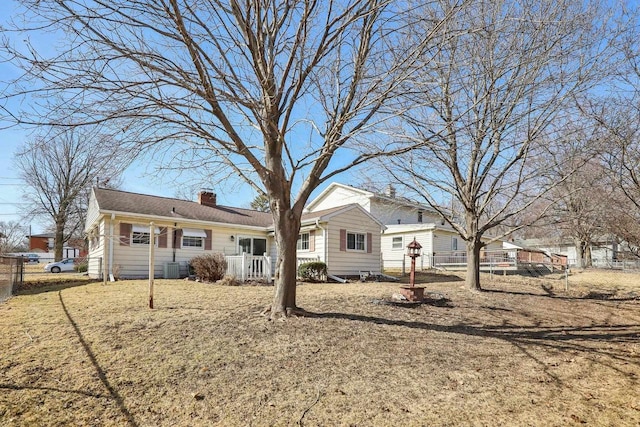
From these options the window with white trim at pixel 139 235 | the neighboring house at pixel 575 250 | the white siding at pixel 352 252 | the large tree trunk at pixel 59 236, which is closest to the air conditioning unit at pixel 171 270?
the window with white trim at pixel 139 235

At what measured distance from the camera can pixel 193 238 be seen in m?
16.3

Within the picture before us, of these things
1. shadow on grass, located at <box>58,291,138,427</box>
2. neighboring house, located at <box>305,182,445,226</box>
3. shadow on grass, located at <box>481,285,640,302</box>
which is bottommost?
shadow on grass, located at <box>481,285,640,302</box>

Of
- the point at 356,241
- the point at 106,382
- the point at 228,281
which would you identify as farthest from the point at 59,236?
the point at 106,382

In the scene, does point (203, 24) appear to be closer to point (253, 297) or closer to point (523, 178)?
point (253, 297)

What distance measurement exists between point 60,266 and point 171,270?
15983 millimetres

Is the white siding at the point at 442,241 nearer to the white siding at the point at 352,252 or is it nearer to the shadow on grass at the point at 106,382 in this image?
the white siding at the point at 352,252

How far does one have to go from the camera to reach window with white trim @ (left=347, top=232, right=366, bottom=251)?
53.8ft

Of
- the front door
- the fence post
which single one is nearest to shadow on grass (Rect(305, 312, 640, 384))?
the fence post

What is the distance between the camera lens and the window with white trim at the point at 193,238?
52.2 feet

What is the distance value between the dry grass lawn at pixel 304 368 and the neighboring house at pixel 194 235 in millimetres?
7206

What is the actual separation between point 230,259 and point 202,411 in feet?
35.3

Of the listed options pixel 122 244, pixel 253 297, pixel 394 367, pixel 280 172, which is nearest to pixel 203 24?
pixel 280 172

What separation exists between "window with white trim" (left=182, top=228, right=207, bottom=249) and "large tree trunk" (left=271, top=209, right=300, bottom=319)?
1079 centimetres

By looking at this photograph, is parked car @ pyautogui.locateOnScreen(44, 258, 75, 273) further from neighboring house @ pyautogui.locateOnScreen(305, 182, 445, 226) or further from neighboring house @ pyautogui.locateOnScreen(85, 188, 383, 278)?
neighboring house @ pyautogui.locateOnScreen(305, 182, 445, 226)
